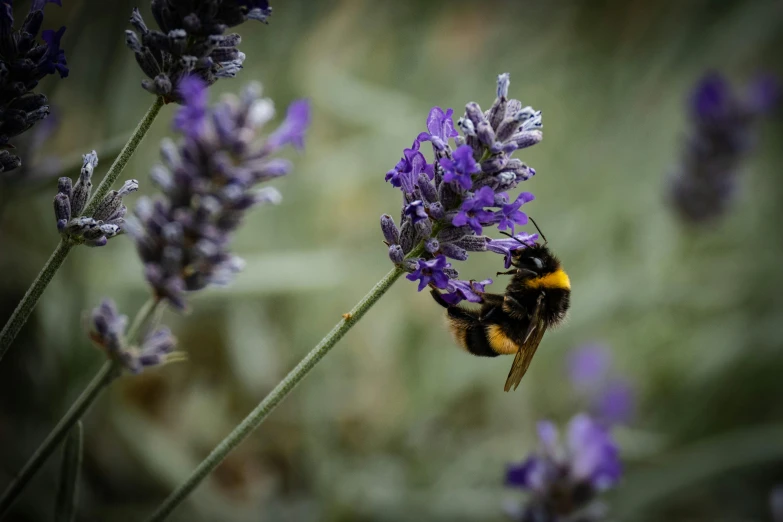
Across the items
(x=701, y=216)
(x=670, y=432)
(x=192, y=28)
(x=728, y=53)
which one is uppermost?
(x=728, y=53)

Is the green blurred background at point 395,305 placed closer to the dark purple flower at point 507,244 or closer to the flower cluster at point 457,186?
the flower cluster at point 457,186

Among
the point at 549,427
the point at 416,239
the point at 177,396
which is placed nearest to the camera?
the point at 416,239

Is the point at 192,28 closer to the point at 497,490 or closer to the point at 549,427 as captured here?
the point at 549,427

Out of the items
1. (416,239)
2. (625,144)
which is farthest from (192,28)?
(625,144)

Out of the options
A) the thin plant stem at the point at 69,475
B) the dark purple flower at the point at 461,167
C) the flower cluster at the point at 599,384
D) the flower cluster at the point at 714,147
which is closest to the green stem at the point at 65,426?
the thin plant stem at the point at 69,475

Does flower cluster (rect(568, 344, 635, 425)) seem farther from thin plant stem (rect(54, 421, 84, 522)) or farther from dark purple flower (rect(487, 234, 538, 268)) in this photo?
thin plant stem (rect(54, 421, 84, 522))

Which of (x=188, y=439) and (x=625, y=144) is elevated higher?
(x=625, y=144)
